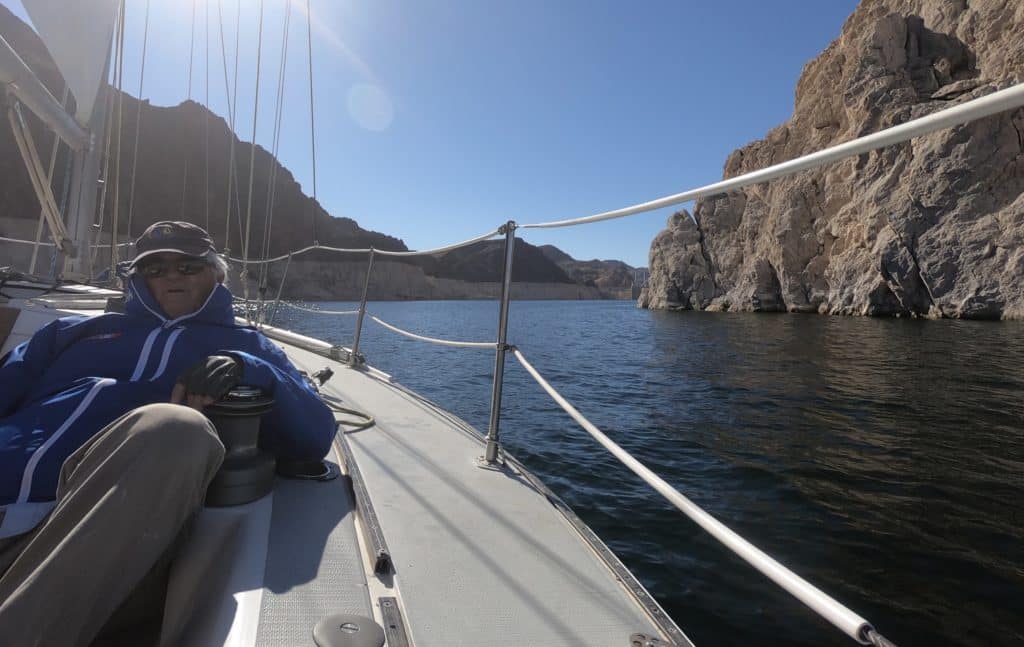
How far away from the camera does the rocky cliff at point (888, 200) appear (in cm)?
2575

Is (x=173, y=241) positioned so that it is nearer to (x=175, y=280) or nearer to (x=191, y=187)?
(x=175, y=280)

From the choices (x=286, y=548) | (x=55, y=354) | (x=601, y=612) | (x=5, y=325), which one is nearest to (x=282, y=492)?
(x=286, y=548)

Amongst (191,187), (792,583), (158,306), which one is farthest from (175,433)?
(191,187)

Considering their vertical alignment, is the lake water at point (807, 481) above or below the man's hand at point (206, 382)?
below

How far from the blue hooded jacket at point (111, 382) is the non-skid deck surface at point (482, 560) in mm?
396

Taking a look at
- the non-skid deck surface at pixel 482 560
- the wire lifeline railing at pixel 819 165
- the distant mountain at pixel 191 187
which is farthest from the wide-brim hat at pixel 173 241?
the distant mountain at pixel 191 187

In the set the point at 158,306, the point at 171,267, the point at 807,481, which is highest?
the point at 171,267

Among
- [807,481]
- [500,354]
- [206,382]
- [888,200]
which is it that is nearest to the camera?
[206,382]

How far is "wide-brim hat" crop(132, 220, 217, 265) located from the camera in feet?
5.24

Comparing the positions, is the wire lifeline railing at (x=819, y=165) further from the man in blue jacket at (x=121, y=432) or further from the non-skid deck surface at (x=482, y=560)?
the man in blue jacket at (x=121, y=432)

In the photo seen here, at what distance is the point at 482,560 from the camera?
4.40 ft

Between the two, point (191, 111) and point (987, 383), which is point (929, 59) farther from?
point (191, 111)

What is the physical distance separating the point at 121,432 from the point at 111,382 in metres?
0.44

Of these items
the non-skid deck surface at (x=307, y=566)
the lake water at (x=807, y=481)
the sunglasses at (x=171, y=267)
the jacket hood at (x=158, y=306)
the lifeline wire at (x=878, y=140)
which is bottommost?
the lake water at (x=807, y=481)
